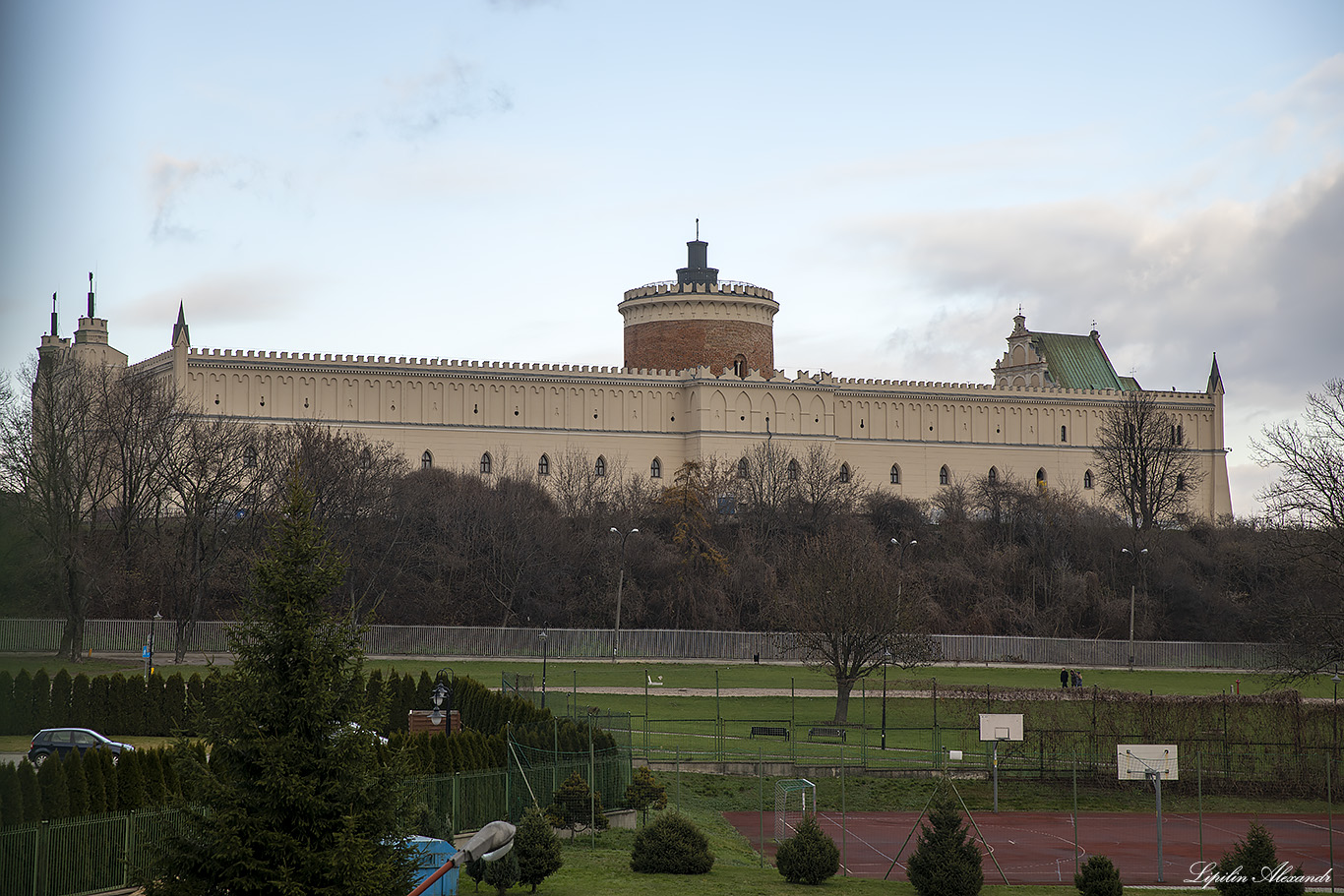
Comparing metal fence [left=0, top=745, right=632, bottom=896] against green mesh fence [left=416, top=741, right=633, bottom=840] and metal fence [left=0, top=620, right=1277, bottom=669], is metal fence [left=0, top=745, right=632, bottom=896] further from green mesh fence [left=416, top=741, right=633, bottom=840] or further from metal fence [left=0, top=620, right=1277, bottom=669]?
metal fence [left=0, top=620, right=1277, bottom=669]

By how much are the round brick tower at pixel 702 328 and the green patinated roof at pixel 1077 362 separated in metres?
21.4

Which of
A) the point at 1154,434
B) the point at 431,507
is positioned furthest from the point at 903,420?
the point at 431,507

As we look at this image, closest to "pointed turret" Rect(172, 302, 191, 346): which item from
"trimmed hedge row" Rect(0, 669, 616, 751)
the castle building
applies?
the castle building

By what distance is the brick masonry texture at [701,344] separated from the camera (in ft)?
258

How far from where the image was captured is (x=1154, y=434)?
7994cm

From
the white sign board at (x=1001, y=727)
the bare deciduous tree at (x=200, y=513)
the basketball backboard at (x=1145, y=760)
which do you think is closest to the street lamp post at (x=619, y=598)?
the bare deciduous tree at (x=200, y=513)

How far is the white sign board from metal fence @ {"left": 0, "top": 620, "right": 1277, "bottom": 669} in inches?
523

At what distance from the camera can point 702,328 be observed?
7912 cm

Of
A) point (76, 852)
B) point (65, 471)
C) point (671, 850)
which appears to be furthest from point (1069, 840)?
point (65, 471)

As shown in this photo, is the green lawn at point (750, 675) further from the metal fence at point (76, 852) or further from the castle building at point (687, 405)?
the castle building at point (687, 405)

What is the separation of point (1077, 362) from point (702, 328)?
28.1 m

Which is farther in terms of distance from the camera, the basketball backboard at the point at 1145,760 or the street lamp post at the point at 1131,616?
the street lamp post at the point at 1131,616

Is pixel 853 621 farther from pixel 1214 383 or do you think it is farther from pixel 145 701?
pixel 1214 383

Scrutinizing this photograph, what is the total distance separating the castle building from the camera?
2726 inches
